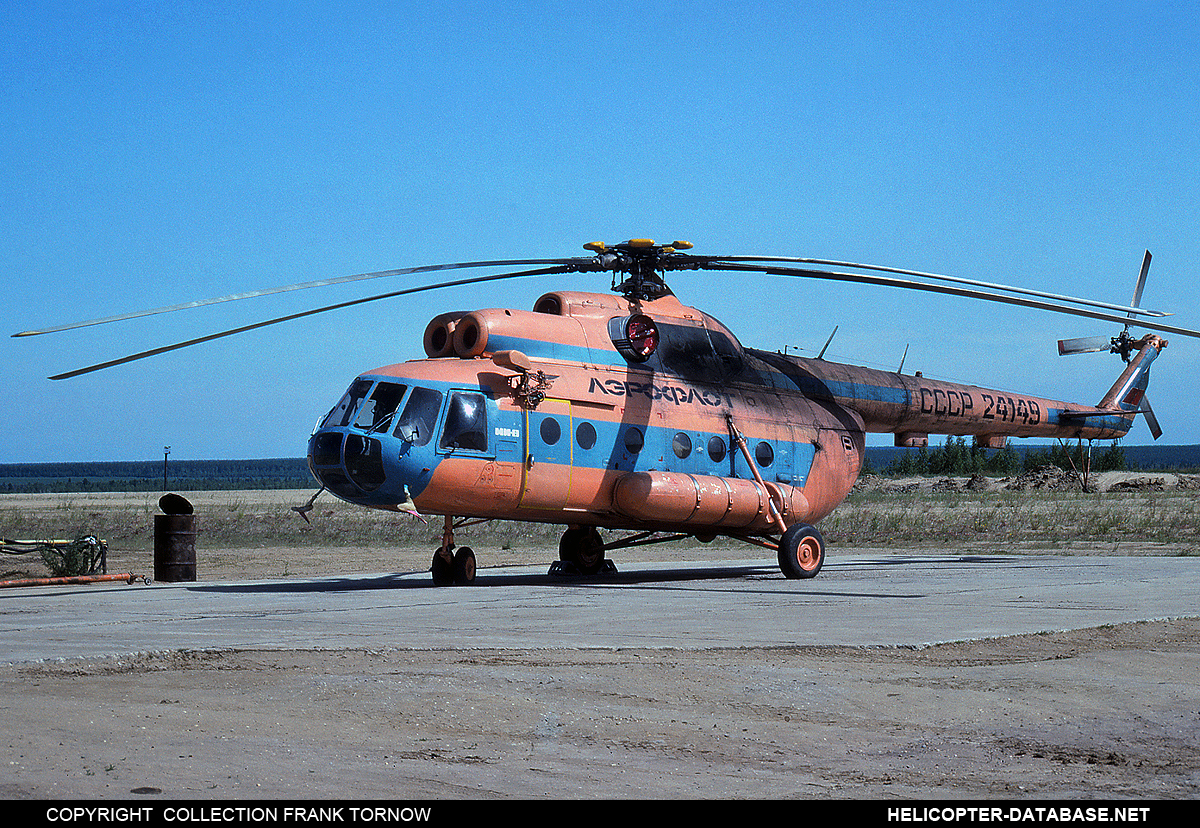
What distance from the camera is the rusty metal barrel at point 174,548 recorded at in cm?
1895

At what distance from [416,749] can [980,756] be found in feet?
9.37

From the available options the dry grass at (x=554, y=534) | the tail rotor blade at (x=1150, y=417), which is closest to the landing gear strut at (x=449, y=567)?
the dry grass at (x=554, y=534)

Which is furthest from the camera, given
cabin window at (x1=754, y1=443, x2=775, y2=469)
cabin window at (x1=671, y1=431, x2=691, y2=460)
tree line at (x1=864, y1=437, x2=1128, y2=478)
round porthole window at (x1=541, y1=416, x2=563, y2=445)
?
tree line at (x1=864, y1=437, x2=1128, y2=478)

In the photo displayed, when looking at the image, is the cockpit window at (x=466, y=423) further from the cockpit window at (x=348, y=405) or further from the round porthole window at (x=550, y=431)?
the cockpit window at (x=348, y=405)

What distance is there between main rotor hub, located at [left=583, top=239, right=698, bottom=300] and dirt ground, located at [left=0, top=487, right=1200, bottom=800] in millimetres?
8482

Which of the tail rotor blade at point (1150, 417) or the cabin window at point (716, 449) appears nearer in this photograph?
the cabin window at point (716, 449)

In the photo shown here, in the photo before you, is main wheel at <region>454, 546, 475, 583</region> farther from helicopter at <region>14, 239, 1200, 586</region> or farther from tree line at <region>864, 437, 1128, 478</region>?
tree line at <region>864, 437, 1128, 478</region>

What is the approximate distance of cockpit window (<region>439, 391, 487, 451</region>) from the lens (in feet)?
50.6

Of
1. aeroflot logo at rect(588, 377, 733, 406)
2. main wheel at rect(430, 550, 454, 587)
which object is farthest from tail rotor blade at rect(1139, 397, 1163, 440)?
main wheel at rect(430, 550, 454, 587)

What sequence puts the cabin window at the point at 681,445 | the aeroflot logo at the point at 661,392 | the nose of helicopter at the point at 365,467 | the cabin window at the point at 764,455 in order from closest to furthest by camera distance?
the nose of helicopter at the point at 365,467, the aeroflot logo at the point at 661,392, the cabin window at the point at 681,445, the cabin window at the point at 764,455

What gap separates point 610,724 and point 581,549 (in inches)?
498

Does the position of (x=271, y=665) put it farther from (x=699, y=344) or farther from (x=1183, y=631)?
(x=699, y=344)

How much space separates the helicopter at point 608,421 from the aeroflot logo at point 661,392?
0.03 metres

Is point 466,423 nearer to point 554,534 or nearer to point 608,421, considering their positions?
point 608,421
